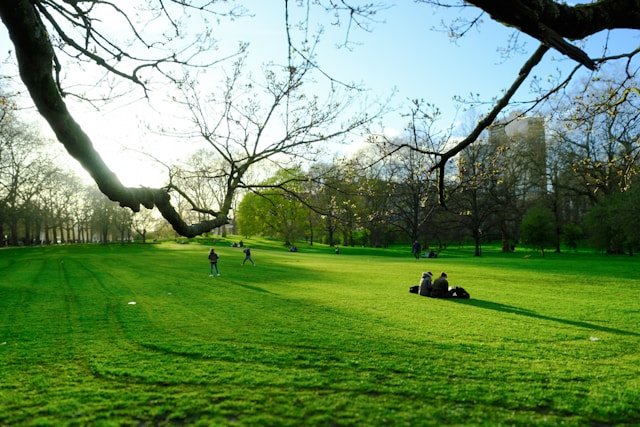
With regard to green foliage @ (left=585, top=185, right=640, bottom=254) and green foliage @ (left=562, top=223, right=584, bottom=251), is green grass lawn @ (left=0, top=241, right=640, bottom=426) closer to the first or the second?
green foliage @ (left=585, top=185, right=640, bottom=254)

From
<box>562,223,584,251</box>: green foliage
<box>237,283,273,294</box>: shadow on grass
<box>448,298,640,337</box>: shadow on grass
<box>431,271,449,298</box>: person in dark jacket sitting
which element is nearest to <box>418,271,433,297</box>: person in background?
<box>431,271,449,298</box>: person in dark jacket sitting

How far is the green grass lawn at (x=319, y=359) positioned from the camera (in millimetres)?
5520

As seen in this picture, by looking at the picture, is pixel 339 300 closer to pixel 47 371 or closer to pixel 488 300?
pixel 488 300

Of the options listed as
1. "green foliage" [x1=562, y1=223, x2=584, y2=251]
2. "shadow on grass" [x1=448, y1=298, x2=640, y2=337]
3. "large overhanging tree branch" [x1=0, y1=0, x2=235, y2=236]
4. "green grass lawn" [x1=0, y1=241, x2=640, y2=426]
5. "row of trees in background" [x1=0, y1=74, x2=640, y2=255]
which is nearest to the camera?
"large overhanging tree branch" [x1=0, y1=0, x2=235, y2=236]

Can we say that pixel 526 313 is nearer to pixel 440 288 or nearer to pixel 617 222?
pixel 440 288

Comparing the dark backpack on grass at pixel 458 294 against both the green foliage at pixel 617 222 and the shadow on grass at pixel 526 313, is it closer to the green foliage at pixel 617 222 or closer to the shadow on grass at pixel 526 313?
the shadow on grass at pixel 526 313

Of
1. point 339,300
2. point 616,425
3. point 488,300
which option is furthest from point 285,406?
point 488,300

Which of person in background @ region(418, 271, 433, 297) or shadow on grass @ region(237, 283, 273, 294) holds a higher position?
person in background @ region(418, 271, 433, 297)

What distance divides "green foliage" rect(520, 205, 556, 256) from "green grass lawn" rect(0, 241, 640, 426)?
2522 centimetres

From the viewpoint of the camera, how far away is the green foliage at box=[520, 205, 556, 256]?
39125 mm

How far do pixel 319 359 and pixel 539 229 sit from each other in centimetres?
3714

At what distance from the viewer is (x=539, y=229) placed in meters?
39.2

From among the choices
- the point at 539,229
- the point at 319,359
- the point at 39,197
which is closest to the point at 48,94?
the point at 319,359

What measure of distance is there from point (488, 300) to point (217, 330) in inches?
360
